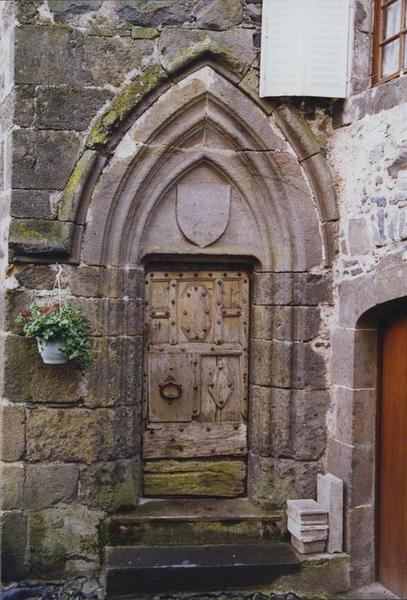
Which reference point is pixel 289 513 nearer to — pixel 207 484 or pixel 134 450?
pixel 207 484

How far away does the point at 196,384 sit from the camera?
514cm

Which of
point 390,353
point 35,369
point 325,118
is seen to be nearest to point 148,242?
point 35,369

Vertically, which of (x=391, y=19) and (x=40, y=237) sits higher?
(x=391, y=19)

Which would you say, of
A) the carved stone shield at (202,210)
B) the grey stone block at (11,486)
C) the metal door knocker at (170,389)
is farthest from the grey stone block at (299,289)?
the grey stone block at (11,486)

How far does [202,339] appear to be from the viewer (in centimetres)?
514

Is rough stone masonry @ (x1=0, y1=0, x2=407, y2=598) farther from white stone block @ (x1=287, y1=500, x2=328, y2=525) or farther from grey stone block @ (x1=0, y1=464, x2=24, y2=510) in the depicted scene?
white stone block @ (x1=287, y1=500, x2=328, y2=525)

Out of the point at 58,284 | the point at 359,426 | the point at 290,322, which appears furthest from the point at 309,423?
the point at 58,284

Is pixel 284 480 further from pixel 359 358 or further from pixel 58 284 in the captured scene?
pixel 58 284

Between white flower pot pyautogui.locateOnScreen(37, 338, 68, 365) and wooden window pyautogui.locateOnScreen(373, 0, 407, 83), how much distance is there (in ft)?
8.89

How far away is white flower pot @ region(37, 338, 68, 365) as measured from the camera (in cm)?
448

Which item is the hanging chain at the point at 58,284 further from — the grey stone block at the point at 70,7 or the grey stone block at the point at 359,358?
the grey stone block at the point at 359,358

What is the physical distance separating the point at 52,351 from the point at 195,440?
1.31 m

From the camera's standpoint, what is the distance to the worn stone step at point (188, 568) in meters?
4.48

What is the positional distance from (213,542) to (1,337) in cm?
202
